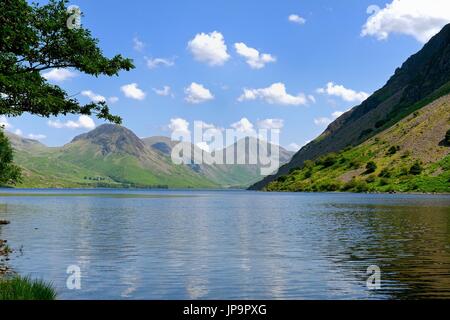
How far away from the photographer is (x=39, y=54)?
42.3m

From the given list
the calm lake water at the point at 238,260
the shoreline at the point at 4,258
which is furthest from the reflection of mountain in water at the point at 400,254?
the shoreline at the point at 4,258

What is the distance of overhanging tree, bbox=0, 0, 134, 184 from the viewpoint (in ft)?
127

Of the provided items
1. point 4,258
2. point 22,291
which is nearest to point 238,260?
point 4,258

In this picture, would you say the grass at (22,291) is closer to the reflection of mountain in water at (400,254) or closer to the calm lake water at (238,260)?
the calm lake water at (238,260)

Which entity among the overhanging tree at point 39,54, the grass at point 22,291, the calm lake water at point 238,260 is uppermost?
the overhanging tree at point 39,54

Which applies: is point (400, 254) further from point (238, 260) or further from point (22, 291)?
point (22, 291)

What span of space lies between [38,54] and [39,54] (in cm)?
9

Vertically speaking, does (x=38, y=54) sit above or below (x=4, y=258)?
above

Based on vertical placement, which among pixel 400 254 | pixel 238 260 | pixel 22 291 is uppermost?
pixel 22 291

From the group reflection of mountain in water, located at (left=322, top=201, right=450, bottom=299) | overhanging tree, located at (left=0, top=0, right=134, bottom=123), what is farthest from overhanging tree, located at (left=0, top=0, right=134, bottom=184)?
reflection of mountain in water, located at (left=322, top=201, right=450, bottom=299)

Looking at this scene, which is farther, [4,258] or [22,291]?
[4,258]

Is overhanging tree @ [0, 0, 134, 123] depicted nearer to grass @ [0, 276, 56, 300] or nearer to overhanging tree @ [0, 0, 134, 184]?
overhanging tree @ [0, 0, 134, 184]

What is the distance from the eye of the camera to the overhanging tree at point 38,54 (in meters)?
38.7

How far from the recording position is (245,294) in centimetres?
3152
